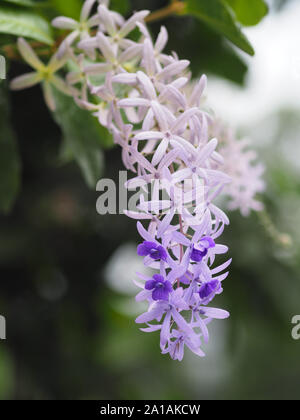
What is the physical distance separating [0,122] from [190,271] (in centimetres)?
32

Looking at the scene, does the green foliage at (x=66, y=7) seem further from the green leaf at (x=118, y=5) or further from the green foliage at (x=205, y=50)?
the green foliage at (x=205, y=50)

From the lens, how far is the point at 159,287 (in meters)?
0.34

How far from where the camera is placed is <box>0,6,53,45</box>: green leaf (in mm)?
494

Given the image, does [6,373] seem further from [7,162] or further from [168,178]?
[168,178]

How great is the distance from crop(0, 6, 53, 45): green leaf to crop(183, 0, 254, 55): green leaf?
164 millimetres

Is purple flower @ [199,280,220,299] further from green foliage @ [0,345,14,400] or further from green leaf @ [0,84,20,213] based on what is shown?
green foliage @ [0,345,14,400]

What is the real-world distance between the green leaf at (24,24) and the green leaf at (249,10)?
0.20 m

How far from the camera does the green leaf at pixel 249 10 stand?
1.84ft

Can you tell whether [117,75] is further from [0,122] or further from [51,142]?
[51,142]

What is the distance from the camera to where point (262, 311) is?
1012 millimetres

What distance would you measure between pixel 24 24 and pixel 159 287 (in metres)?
0.32

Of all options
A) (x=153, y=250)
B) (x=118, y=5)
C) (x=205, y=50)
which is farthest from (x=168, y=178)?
(x=205, y=50)

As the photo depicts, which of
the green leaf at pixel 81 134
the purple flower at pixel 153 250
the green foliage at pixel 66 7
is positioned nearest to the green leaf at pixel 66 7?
the green foliage at pixel 66 7

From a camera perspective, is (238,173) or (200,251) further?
(238,173)
